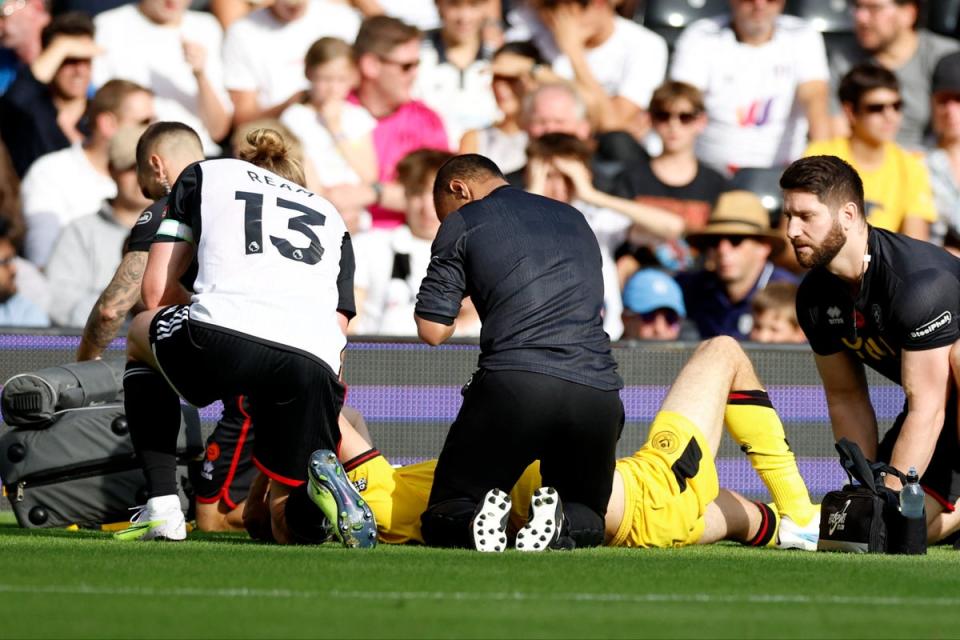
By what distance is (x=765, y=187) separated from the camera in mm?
10648

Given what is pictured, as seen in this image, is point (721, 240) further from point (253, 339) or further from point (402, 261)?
point (253, 339)

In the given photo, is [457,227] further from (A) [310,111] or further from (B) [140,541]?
(A) [310,111]

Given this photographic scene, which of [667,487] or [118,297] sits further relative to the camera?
[118,297]

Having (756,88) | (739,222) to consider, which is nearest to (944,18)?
(756,88)

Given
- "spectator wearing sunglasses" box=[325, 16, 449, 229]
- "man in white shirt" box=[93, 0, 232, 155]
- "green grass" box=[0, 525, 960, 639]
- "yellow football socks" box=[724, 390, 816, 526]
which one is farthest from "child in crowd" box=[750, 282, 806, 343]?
→ "man in white shirt" box=[93, 0, 232, 155]

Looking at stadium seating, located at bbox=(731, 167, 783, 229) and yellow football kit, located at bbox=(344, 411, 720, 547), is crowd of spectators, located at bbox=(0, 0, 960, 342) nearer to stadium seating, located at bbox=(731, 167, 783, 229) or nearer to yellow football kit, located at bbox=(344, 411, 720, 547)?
stadium seating, located at bbox=(731, 167, 783, 229)

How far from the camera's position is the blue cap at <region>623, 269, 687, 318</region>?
9.87m

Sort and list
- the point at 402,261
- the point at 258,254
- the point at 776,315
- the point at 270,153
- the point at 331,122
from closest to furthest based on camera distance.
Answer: the point at 258,254, the point at 270,153, the point at 776,315, the point at 402,261, the point at 331,122

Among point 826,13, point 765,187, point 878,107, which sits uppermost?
point 826,13

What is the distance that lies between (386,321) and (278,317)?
4000 mm

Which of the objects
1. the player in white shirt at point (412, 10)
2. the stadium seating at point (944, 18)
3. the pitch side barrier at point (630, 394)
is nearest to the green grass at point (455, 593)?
the pitch side barrier at point (630, 394)

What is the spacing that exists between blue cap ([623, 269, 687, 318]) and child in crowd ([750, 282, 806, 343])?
46cm

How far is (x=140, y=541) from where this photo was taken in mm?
6281

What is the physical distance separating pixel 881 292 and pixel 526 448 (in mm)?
1644
